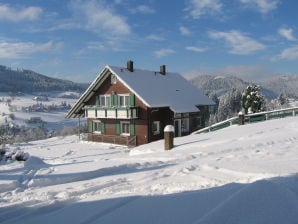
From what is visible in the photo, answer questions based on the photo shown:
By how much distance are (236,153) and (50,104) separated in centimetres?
17489

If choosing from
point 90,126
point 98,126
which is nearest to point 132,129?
point 98,126

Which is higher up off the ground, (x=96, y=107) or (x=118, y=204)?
(x=96, y=107)

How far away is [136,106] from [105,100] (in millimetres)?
4426

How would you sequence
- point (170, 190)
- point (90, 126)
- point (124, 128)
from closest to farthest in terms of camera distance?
point (170, 190) → point (124, 128) → point (90, 126)

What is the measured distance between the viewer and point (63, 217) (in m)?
6.29

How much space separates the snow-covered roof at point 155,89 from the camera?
31797 mm

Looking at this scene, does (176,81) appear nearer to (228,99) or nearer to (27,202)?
(27,202)

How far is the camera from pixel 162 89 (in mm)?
A: 34688

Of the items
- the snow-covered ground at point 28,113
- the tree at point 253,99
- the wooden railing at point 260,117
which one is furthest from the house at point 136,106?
the snow-covered ground at point 28,113

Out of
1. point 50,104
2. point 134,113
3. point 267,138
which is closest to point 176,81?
point 134,113

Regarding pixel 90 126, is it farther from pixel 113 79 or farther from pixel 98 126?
pixel 113 79

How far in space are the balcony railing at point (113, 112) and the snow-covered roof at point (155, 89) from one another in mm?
1391

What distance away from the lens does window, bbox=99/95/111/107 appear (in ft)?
112

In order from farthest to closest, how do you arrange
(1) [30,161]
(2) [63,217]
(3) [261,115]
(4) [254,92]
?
(4) [254,92], (3) [261,115], (1) [30,161], (2) [63,217]
